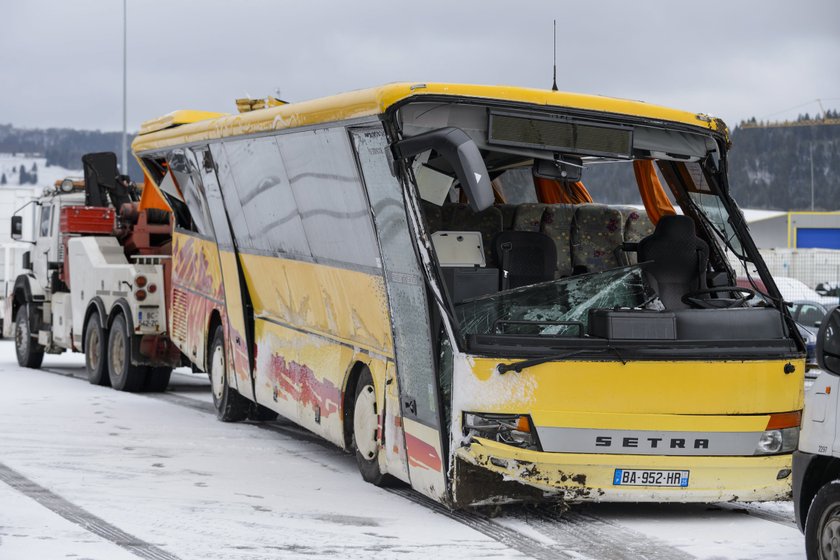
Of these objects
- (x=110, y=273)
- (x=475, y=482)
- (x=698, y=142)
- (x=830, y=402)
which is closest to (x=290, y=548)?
(x=475, y=482)

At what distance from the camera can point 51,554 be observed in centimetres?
788

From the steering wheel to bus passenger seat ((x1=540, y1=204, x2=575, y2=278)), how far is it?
3.92 ft

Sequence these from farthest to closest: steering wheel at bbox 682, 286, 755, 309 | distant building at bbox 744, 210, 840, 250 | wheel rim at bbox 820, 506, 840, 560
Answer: distant building at bbox 744, 210, 840, 250
steering wheel at bbox 682, 286, 755, 309
wheel rim at bbox 820, 506, 840, 560

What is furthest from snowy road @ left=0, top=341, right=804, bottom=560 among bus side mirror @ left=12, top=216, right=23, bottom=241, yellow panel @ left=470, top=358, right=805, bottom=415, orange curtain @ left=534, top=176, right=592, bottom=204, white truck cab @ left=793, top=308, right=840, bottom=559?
bus side mirror @ left=12, top=216, right=23, bottom=241

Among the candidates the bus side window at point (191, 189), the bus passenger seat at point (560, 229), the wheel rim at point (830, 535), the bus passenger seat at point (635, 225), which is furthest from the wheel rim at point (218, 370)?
the wheel rim at point (830, 535)

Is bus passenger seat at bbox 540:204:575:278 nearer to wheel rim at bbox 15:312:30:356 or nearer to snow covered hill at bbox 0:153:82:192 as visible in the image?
wheel rim at bbox 15:312:30:356

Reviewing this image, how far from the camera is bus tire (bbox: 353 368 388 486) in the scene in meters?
10.3

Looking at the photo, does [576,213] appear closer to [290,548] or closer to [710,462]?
[710,462]

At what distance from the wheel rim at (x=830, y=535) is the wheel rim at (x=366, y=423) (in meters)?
3.99

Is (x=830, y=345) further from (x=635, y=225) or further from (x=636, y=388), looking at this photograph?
(x=635, y=225)

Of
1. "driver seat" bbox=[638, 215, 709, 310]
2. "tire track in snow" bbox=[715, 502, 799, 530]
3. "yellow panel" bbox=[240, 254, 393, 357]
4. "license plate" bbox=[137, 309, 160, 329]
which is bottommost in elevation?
"tire track in snow" bbox=[715, 502, 799, 530]

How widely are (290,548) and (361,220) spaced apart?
2740 mm

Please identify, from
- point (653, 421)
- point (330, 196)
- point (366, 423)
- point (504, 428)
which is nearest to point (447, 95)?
point (330, 196)

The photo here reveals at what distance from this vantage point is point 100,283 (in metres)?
19.2
